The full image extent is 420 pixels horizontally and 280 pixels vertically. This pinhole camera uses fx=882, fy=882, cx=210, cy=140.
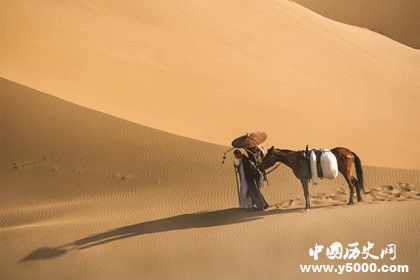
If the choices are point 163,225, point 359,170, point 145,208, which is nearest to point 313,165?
point 359,170

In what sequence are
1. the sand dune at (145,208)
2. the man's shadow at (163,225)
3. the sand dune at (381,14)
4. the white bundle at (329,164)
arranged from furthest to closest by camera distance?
the sand dune at (381,14) < the white bundle at (329,164) < the man's shadow at (163,225) < the sand dune at (145,208)

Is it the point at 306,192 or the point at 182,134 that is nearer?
the point at 306,192

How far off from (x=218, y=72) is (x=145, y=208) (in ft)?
23.0

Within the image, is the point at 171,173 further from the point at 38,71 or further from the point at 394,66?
the point at 394,66

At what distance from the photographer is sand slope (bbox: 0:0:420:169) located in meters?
19.0

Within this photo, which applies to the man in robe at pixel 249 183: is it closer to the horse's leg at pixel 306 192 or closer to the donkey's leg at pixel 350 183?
the horse's leg at pixel 306 192

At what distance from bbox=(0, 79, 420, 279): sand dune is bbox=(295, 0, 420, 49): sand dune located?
59.3ft

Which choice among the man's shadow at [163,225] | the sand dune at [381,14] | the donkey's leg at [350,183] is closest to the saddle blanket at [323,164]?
the donkey's leg at [350,183]

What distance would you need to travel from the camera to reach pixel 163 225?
14.7 m

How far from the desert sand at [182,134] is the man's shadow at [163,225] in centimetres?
3

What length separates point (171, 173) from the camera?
1662 cm

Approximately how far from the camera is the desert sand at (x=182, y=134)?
45.7 feet

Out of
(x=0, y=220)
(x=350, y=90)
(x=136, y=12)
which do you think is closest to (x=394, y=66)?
(x=350, y=90)

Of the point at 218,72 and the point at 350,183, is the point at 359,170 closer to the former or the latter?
the point at 350,183
